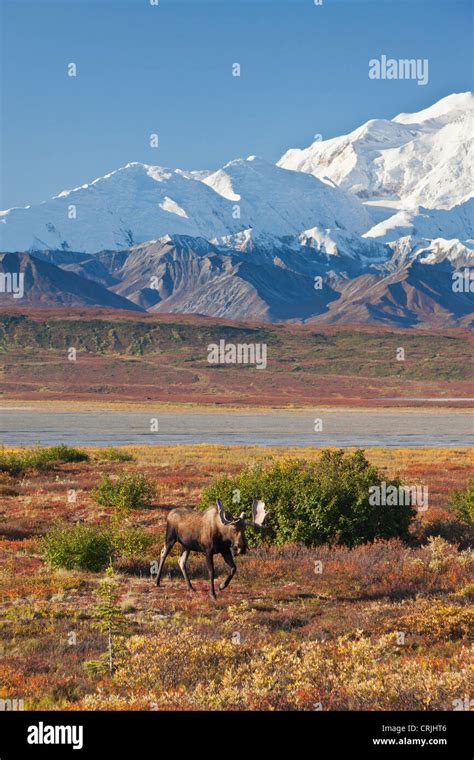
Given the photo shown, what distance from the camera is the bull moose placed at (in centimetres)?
1426

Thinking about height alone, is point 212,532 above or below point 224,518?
below

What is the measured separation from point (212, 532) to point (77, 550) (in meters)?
4.80

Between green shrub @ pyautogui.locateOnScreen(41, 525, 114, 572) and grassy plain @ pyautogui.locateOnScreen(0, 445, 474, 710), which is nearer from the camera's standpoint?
grassy plain @ pyautogui.locateOnScreen(0, 445, 474, 710)

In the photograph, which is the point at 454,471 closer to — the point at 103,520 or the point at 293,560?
the point at 103,520

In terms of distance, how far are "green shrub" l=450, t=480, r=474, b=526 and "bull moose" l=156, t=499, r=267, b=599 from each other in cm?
1082

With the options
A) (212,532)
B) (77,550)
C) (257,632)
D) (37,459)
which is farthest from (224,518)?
(37,459)

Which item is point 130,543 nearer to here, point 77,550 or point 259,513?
point 77,550

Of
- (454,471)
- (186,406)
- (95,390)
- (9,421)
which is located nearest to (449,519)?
(454,471)

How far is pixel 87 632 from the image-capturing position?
13.1 m

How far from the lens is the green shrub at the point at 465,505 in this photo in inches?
928

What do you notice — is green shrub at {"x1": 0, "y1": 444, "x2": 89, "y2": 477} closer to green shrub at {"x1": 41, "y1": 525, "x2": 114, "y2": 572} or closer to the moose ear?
green shrub at {"x1": 41, "y1": 525, "x2": 114, "y2": 572}

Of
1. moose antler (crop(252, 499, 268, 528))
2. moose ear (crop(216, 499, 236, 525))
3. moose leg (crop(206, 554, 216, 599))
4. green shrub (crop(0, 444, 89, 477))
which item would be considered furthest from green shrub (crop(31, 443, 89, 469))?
moose antler (crop(252, 499, 268, 528))

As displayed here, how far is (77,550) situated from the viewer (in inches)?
712

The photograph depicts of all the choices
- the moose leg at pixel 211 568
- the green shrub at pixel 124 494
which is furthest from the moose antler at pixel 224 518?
the green shrub at pixel 124 494
